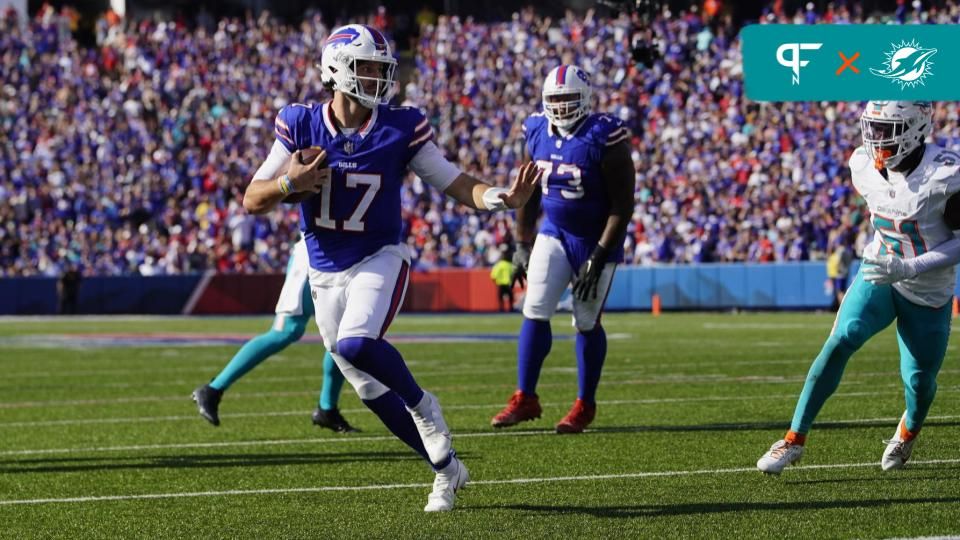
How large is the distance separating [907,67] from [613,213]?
37.7ft

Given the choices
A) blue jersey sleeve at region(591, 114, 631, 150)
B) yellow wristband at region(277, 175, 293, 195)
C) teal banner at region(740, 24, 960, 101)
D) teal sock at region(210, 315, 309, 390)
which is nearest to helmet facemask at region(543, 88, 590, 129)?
blue jersey sleeve at region(591, 114, 631, 150)

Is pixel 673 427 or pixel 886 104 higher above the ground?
pixel 886 104

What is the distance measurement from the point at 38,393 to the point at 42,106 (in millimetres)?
24026

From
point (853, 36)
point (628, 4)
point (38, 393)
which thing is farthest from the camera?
point (853, 36)

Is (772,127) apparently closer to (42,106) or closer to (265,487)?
(42,106)

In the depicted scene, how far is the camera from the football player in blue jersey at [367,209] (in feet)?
18.6

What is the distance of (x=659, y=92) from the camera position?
1153 inches

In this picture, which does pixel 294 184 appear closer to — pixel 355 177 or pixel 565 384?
pixel 355 177

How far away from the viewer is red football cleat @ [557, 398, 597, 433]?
8.20 m

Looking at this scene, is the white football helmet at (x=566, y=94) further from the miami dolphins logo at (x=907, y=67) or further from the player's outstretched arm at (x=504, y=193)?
the miami dolphins logo at (x=907, y=67)

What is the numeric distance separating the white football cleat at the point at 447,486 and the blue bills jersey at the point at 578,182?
2.97 metres

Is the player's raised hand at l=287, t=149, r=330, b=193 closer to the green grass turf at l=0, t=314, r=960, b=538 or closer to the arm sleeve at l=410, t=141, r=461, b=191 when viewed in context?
the arm sleeve at l=410, t=141, r=461, b=191

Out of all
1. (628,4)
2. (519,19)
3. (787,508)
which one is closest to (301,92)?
(519,19)

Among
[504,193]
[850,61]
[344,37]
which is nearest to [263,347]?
[344,37]
